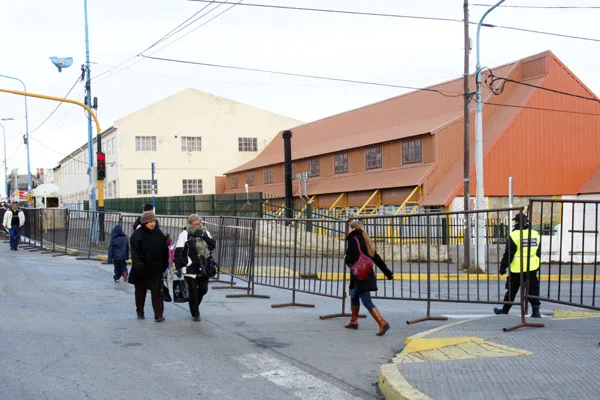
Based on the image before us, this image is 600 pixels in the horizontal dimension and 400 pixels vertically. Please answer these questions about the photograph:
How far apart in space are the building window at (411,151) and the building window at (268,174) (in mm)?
15756

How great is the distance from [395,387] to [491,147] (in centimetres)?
2832

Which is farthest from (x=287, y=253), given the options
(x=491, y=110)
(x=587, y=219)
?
(x=491, y=110)

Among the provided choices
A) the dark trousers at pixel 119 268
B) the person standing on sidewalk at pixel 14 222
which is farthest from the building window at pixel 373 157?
the dark trousers at pixel 119 268

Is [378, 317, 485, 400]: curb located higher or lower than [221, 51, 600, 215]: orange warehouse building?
lower

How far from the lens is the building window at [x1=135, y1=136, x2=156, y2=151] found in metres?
57.8

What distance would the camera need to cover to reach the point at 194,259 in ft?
34.4

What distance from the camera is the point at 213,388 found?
22.0 ft

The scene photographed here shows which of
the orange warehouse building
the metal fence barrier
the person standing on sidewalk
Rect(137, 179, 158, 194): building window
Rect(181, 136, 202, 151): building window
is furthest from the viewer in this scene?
Rect(181, 136, 202, 151): building window

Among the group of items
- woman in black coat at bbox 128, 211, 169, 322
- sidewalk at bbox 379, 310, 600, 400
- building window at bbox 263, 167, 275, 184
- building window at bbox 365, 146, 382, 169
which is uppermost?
building window at bbox 365, 146, 382, 169

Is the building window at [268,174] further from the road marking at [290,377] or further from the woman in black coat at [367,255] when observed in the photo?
the road marking at [290,377]

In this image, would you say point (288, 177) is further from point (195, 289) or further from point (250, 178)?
point (195, 289)

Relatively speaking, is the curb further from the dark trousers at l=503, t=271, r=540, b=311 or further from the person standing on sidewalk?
the person standing on sidewalk

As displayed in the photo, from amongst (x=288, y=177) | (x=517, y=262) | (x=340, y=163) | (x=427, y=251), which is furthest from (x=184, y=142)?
(x=517, y=262)

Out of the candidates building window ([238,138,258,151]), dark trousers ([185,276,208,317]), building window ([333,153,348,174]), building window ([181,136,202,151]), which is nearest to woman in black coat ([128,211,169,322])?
dark trousers ([185,276,208,317])
